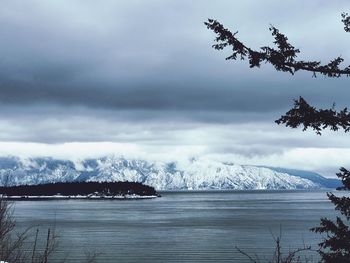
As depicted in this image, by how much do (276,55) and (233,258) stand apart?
61826mm

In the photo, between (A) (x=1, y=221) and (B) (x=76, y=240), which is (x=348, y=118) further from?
(B) (x=76, y=240)

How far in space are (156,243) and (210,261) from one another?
63.1ft

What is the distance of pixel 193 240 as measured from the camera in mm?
88625

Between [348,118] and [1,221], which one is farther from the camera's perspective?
[1,221]

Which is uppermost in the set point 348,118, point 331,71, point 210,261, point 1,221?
point 331,71

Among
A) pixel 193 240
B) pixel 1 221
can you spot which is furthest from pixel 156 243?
pixel 1 221

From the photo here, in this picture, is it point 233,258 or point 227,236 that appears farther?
point 227,236

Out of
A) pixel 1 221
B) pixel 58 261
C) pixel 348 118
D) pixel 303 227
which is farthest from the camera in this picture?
pixel 303 227

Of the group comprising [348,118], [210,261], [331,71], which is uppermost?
[331,71]

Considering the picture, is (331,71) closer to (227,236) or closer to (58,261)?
(58,261)

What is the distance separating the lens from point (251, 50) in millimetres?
10555

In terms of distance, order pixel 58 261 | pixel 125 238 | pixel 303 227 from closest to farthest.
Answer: pixel 58 261 → pixel 125 238 → pixel 303 227

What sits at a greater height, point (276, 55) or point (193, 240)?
point (276, 55)

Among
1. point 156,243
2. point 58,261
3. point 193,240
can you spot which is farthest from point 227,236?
point 58,261
